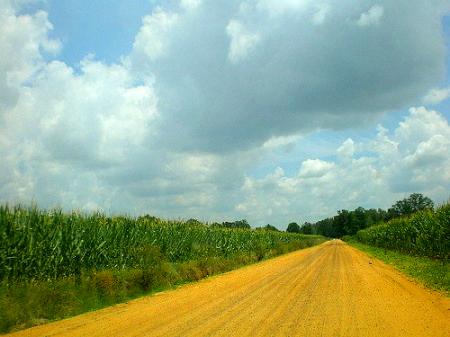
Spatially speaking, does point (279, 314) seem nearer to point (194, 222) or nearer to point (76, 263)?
point (76, 263)

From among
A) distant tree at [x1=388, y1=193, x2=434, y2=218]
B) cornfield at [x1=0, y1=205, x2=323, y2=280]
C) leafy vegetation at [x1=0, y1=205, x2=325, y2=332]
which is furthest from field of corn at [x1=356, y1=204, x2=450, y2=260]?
distant tree at [x1=388, y1=193, x2=434, y2=218]

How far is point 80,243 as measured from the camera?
17.4 m

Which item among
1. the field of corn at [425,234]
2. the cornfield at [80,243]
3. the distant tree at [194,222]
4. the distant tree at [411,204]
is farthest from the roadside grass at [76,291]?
the distant tree at [411,204]

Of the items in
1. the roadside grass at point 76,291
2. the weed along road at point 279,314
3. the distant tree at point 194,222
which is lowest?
the weed along road at point 279,314

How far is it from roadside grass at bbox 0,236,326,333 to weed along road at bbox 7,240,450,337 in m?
0.73

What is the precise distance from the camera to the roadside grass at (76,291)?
11781 millimetres

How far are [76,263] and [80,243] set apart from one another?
29.8 inches

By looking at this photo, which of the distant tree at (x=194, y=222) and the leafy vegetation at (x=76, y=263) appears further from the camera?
the distant tree at (x=194, y=222)

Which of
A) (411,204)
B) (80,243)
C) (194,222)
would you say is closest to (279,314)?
(80,243)

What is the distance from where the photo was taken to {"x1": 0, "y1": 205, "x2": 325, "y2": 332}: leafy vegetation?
12.8m

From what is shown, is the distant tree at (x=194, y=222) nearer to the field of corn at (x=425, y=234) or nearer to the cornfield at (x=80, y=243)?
the cornfield at (x=80, y=243)

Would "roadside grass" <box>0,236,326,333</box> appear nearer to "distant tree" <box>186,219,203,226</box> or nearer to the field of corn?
"distant tree" <box>186,219,203,226</box>

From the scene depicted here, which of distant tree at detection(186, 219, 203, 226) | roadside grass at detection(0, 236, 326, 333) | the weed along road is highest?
distant tree at detection(186, 219, 203, 226)

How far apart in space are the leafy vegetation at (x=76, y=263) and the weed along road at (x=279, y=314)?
104cm
